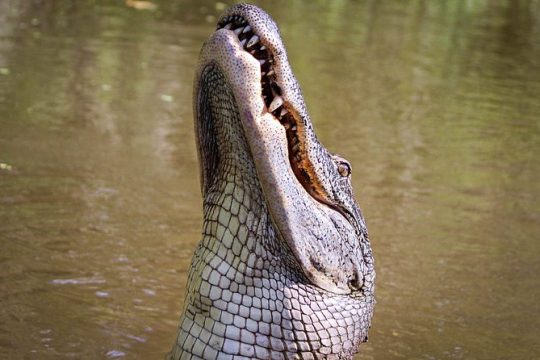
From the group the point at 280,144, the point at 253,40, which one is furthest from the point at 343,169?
the point at 253,40

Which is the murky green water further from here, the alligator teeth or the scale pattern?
the alligator teeth

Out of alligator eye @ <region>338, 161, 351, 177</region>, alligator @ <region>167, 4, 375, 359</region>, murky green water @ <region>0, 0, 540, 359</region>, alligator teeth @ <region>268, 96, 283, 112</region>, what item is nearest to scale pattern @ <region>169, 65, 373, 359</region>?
alligator @ <region>167, 4, 375, 359</region>

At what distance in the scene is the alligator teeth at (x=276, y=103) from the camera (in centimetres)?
302

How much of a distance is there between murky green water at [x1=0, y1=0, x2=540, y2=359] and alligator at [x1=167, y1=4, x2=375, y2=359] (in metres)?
1.63

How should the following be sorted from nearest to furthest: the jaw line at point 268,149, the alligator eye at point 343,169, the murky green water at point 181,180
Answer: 1. the jaw line at point 268,149
2. the alligator eye at point 343,169
3. the murky green water at point 181,180

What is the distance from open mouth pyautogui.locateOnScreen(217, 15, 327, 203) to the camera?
3.01 metres

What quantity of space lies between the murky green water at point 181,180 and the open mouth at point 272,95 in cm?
179

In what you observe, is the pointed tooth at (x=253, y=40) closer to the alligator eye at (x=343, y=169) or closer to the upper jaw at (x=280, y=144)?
the upper jaw at (x=280, y=144)

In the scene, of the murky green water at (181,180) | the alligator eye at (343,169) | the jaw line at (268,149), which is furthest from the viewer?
the murky green water at (181,180)

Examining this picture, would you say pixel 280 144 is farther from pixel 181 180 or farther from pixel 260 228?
pixel 181 180

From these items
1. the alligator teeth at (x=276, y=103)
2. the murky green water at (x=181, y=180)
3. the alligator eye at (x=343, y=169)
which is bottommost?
the murky green water at (x=181, y=180)

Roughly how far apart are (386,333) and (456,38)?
10.9 m

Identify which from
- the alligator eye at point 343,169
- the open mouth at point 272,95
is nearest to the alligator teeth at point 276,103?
the open mouth at point 272,95

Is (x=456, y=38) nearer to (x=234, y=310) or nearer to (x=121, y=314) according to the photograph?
(x=121, y=314)
